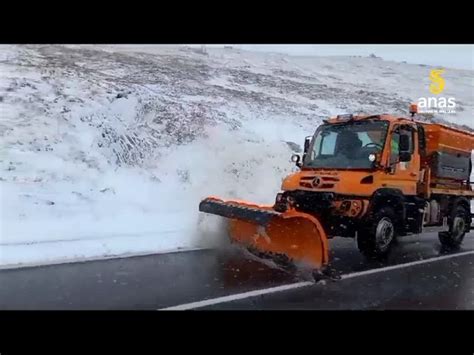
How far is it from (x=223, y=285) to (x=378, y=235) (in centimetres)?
241

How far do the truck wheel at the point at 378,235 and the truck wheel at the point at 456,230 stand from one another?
6.83 feet

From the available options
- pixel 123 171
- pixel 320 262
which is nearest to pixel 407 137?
pixel 320 262

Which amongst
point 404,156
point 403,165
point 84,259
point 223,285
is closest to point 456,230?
point 403,165

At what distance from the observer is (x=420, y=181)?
7504 mm

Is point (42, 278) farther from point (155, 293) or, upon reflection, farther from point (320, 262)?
point (320, 262)

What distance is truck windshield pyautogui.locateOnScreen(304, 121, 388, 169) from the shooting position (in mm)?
6789

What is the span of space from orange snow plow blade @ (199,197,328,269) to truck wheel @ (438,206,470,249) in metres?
3.80

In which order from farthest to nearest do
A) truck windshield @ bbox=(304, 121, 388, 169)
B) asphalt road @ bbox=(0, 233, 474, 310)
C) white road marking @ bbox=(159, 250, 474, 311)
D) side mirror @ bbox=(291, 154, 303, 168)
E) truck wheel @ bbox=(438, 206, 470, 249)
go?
truck wheel @ bbox=(438, 206, 470, 249)
side mirror @ bbox=(291, 154, 303, 168)
truck windshield @ bbox=(304, 121, 388, 169)
asphalt road @ bbox=(0, 233, 474, 310)
white road marking @ bbox=(159, 250, 474, 311)

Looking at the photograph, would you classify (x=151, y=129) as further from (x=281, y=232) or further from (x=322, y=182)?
(x=281, y=232)

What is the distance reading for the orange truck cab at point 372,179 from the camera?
256 inches

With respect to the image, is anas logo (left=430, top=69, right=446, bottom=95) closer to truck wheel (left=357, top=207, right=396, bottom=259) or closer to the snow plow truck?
the snow plow truck

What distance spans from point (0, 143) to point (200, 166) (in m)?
3.77

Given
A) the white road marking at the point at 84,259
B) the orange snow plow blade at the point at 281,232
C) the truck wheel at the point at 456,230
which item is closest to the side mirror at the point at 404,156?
the orange snow plow blade at the point at 281,232

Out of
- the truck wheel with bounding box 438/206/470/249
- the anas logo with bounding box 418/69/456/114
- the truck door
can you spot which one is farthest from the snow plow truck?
the truck wheel with bounding box 438/206/470/249
